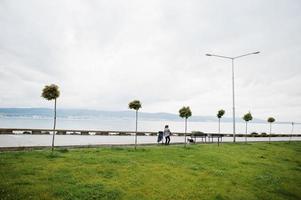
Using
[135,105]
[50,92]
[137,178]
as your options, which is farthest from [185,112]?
[137,178]

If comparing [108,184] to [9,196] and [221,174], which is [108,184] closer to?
[9,196]

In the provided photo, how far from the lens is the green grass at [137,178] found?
10.3 m

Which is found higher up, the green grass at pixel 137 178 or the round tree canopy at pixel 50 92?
the round tree canopy at pixel 50 92

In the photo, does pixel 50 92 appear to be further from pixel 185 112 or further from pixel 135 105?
pixel 185 112

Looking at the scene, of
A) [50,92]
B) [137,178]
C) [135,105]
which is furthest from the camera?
[135,105]

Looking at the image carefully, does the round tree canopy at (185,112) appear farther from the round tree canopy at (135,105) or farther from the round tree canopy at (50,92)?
the round tree canopy at (50,92)

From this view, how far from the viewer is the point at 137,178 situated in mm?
12641

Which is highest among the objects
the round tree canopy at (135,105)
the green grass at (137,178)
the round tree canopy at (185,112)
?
the round tree canopy at (135,105)

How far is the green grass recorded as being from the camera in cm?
1026

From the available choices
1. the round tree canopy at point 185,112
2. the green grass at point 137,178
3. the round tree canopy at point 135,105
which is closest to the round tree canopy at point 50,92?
the green grass at point 137,178

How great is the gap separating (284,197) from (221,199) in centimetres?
372

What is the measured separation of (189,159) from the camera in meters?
18.6

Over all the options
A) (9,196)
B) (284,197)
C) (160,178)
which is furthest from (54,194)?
(284,197)

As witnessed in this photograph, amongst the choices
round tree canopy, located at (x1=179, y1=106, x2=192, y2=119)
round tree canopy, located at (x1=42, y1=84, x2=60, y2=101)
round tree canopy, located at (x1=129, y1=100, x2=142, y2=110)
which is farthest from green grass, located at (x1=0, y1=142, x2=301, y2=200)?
round tree canopy, located at (x1=179, y1=106, x2=192, y2=119)
